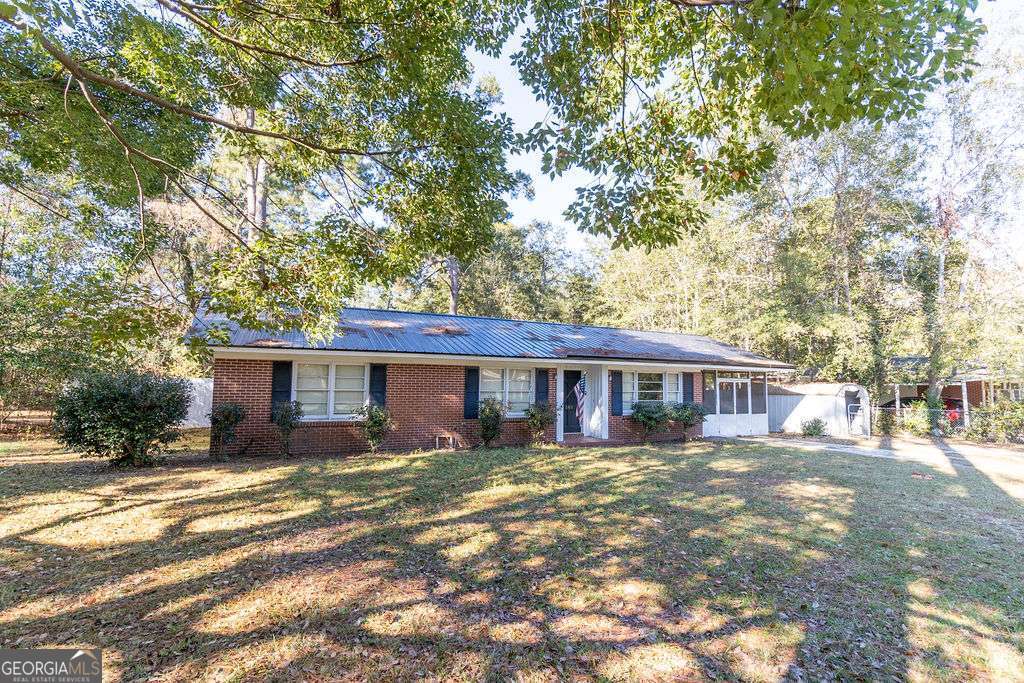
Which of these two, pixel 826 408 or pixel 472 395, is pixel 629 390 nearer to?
pixel 472 395

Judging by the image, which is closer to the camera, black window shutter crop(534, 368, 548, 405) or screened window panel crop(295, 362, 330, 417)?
screened window panel crop(295, 362, 330, 417)

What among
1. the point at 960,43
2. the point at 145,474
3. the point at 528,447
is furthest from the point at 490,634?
the point at 528,447

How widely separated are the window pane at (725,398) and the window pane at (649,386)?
3.04m

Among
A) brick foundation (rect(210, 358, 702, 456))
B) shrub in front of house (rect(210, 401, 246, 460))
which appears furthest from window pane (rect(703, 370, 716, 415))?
shrub in front of house (rect(210, 401, 246, 460))

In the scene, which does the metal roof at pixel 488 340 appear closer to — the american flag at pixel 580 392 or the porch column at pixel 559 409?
the porch column at pixel 559 409

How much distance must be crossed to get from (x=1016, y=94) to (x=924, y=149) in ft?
9.08

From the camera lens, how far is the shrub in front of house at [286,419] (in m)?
9.81

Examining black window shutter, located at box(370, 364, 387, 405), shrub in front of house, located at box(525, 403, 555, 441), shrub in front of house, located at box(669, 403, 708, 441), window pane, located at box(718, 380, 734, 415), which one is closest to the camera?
black window shutter, located at box(370, 364, 387, 405)

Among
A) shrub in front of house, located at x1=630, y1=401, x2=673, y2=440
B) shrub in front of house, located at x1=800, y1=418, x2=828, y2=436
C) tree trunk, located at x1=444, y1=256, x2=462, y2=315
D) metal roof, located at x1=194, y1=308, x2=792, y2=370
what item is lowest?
shrub in front of house, located at x1=800, y1=418, x2=828, y2=436

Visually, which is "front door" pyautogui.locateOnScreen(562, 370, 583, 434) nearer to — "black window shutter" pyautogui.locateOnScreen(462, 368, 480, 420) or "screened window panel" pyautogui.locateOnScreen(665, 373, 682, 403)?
"black window shutter" pyautogui.locateOnScreen(462, 368, 480, 420)

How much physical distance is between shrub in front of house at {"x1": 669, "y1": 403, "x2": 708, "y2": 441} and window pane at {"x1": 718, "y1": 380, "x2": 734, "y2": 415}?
183 centimetres

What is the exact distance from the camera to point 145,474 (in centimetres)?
776

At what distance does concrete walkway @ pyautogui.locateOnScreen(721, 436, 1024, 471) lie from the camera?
1210cm

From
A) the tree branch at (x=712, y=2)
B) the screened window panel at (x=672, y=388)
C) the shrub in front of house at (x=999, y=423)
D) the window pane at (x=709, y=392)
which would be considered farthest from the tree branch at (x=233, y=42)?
the shrub in front of house at (x=999, y=423)
